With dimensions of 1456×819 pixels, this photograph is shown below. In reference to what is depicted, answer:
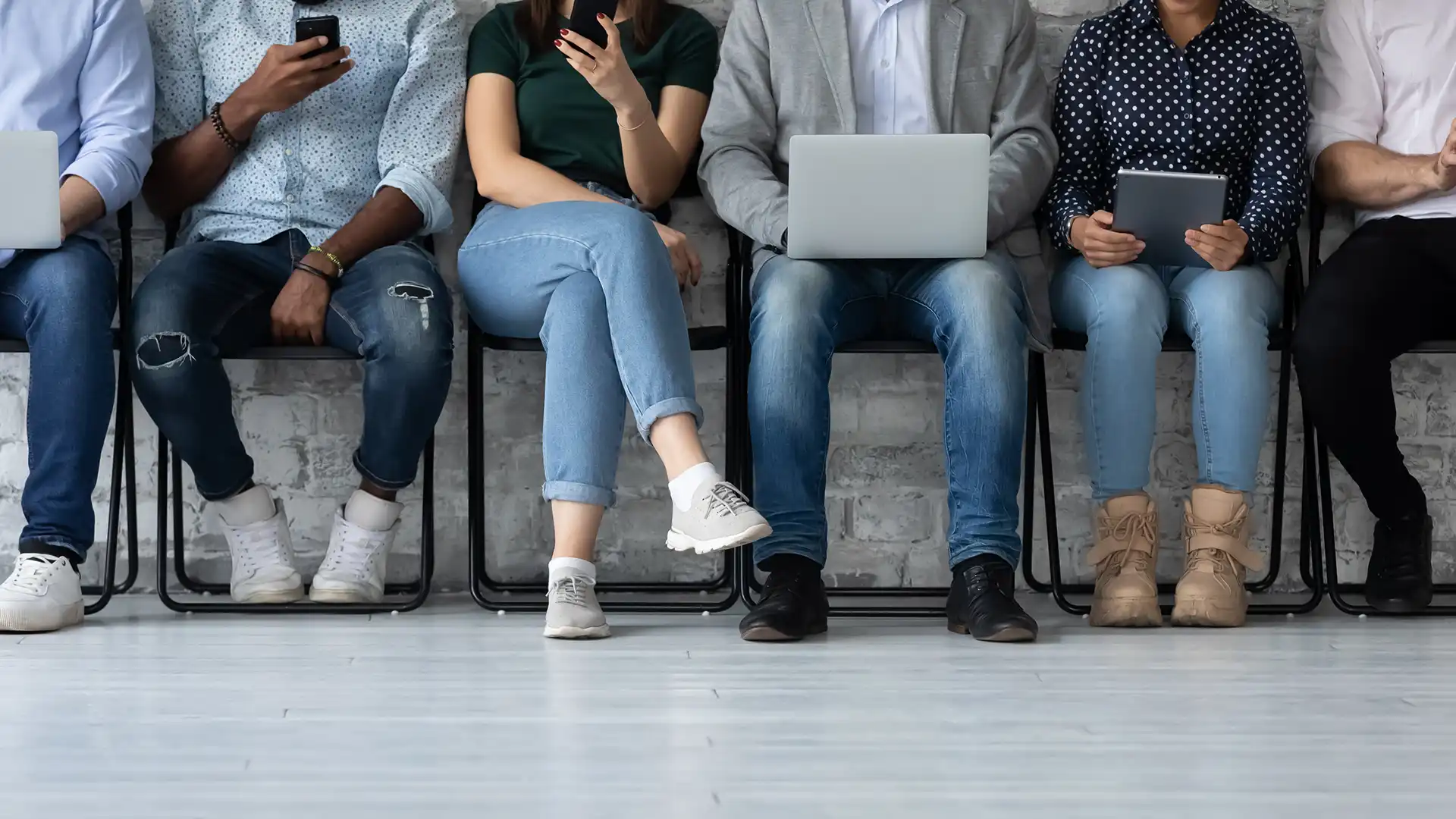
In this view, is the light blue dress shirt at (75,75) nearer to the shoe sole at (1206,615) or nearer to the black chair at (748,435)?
the black chair at (748,435)

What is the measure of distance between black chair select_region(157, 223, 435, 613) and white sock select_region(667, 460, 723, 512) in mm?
549

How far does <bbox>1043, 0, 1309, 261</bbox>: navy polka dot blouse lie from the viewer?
2.57 metres

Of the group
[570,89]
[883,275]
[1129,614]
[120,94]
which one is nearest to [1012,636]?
[1129,614]

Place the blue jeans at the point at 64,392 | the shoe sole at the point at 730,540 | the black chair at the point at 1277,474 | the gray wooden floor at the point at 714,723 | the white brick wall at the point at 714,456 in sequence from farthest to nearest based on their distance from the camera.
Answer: the white brick wall at the point at 714,456 → the black chair at the point at 1277,474 → the blue jeans at the point at 64,392 → the shoe sole at the point at 730,540 → the gray wooden floor at the point at 714,723

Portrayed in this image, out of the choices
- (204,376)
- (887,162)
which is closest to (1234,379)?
(887,162)

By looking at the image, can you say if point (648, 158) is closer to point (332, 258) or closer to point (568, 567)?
point (332, 258)

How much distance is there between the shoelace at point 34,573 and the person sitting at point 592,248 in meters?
0.74

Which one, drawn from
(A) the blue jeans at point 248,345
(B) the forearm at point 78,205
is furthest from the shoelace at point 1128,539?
(B) the forearm at point 78,205

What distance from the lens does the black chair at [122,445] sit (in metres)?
2.37

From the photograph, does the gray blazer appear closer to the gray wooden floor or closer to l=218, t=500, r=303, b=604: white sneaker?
the gray wooden floor

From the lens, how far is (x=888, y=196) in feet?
7.16

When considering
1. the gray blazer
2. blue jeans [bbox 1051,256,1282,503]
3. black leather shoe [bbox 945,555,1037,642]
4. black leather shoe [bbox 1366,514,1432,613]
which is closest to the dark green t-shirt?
the gray blazer

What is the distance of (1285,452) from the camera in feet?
8.80

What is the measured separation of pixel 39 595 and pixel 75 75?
0.91m
